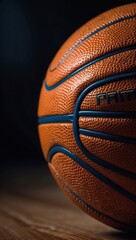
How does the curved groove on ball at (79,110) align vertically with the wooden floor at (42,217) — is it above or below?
above

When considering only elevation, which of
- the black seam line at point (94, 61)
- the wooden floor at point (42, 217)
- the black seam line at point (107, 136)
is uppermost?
the black seam line at point (94, 61)

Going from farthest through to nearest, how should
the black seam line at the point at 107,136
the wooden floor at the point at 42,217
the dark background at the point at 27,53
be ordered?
the dark background at the point at 27,53 → the wooden floor at the point at 42,217 → the black seam line at the point at 107,136

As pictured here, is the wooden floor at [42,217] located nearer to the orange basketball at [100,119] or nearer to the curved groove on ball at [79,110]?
the orange basketball at [100,119]

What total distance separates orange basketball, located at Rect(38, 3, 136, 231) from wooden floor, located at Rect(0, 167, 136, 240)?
0.10 m

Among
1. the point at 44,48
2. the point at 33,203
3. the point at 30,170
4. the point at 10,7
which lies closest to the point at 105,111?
the point at 33,203

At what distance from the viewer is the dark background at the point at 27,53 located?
3.44 meters

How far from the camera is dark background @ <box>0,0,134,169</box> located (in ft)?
11.3

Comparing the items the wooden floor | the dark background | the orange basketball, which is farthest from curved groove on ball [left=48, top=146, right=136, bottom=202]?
the dark background

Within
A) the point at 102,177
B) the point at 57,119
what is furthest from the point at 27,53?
the point at 102,177

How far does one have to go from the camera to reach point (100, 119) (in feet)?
2.63

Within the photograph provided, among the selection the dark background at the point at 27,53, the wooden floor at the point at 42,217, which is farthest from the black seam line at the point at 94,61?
the dark background at the point at 27,53

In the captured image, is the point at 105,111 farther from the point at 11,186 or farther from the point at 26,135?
the point at 26,135

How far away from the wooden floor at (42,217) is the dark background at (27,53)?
122 centimetres

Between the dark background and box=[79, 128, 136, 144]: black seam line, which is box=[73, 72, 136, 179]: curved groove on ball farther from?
the dark background
